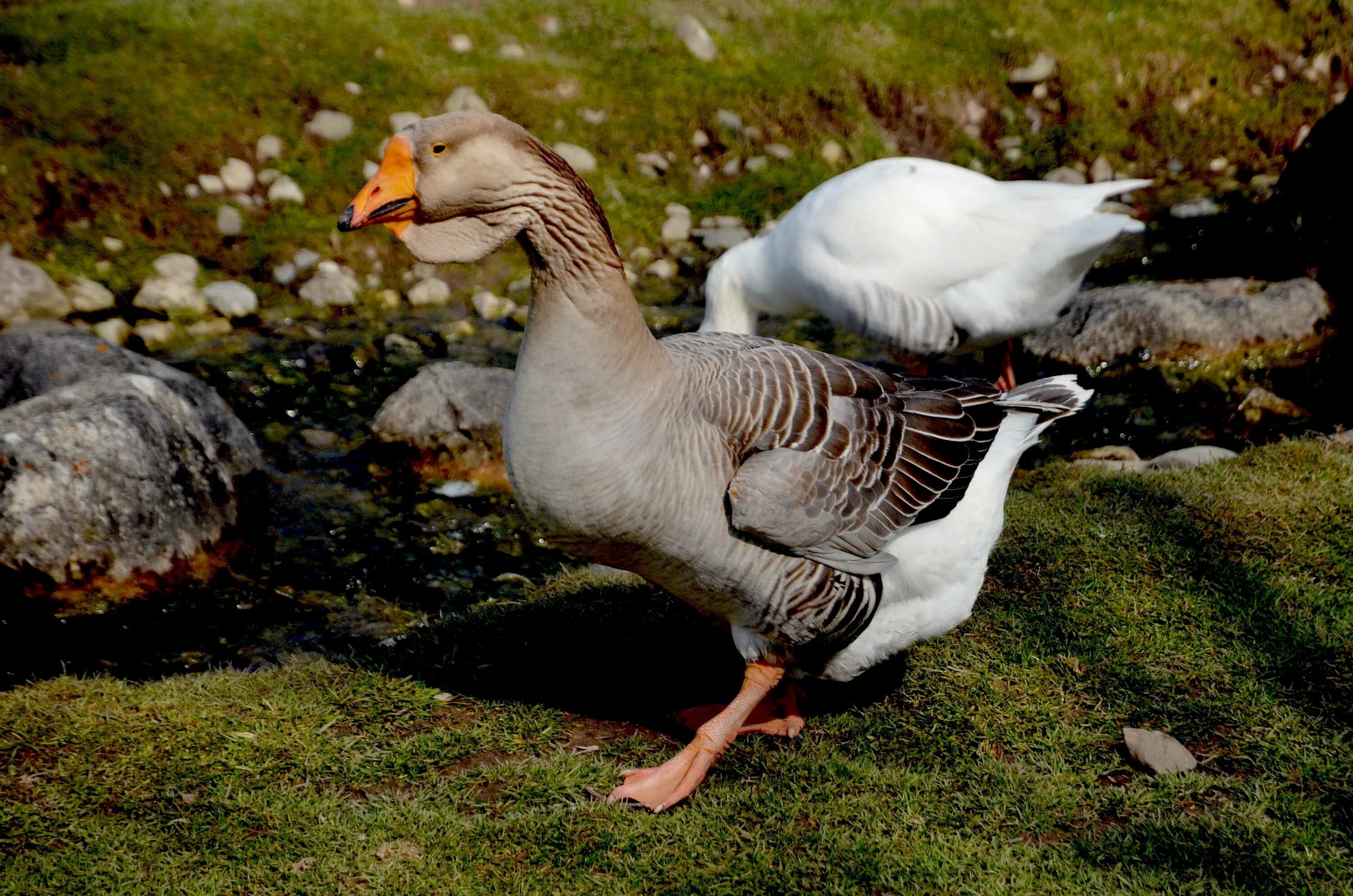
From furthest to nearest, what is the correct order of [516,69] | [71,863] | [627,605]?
[516,69] → [627,605] → [71,863]

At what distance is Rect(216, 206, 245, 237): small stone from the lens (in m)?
8.96

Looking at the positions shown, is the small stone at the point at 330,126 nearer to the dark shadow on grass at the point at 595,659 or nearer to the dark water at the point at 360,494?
the dark water at the point at 360,494

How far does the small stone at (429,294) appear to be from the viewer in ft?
30.1

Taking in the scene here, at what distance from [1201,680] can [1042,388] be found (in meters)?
1.26

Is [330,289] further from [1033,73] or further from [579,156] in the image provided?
[1033,73]

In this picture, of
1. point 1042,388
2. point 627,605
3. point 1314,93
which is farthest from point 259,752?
point 1314,93

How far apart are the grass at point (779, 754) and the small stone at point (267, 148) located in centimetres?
613

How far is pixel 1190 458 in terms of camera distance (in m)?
6.14

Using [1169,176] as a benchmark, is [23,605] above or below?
below

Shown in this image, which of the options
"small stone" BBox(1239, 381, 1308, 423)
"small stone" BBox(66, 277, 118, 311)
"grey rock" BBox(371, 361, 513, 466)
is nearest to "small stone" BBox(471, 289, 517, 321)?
"grey rock" BBox(371, 361, 513, 466)

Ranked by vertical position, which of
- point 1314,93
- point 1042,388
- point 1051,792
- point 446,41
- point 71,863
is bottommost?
point 1051,792

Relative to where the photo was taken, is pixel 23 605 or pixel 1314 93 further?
pixel 1314 93

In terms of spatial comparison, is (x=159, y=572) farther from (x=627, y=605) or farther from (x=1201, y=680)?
(x=1201, y=680)

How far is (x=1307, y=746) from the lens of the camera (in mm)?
3738
